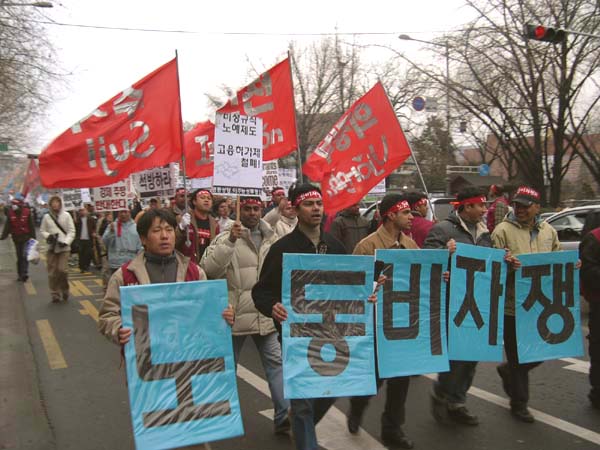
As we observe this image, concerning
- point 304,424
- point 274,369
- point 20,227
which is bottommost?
point 304,424

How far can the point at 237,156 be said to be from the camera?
4895 millimetres

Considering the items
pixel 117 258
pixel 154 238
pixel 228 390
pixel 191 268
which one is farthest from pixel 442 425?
pixel 117 258

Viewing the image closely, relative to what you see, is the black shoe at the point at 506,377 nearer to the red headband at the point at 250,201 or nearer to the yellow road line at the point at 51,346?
the red headband at the point at 250,201

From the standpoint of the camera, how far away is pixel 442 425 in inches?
174

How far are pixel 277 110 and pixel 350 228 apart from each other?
2.18 metres

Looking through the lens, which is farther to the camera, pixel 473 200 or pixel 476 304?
pixel 473 200

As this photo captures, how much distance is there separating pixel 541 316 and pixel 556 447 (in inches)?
40.0

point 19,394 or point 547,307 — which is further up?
point 547,307

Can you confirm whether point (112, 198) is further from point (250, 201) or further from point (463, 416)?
point (463, 416)

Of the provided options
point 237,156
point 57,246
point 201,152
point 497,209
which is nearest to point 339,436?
point 237,156

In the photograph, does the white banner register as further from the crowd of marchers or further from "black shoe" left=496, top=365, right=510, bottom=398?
"black shoe" left=496, top=365, right=510, bottom=398

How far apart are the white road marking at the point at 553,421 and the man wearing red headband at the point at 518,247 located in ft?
0.49

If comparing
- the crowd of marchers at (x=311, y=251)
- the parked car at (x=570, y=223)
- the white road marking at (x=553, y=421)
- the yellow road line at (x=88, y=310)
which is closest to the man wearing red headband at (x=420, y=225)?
the crowd of marchers at (x=311, y=251)

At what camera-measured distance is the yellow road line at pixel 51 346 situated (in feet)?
20.9
